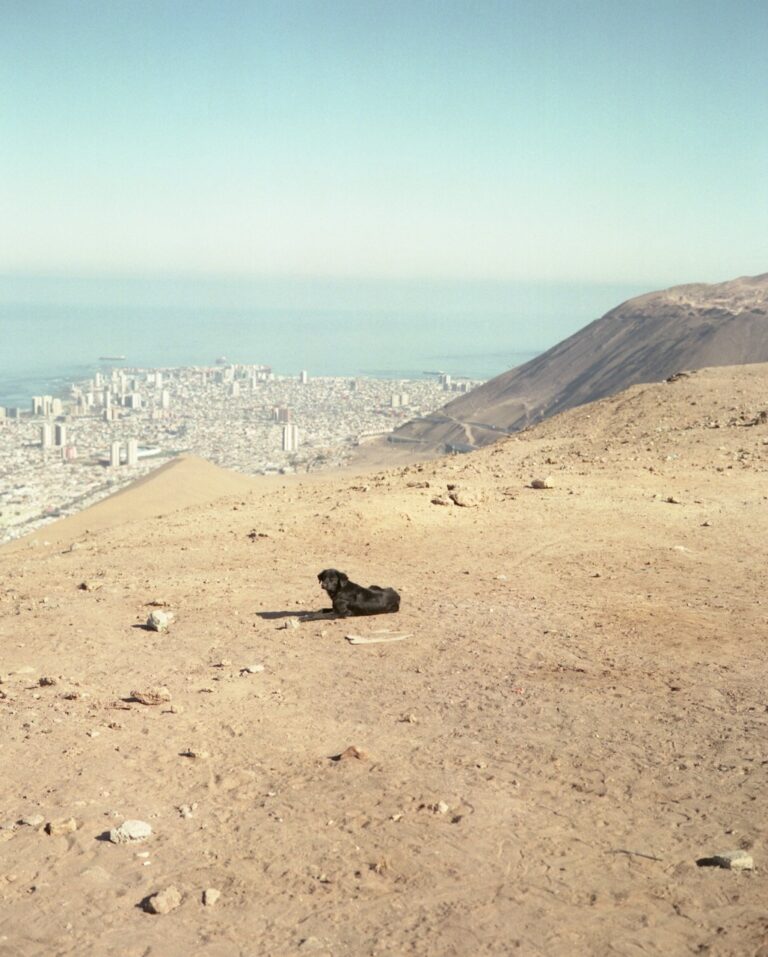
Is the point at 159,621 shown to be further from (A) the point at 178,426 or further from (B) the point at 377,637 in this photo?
(A) the point at 178,426

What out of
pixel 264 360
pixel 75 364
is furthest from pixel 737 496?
pixel 264 360

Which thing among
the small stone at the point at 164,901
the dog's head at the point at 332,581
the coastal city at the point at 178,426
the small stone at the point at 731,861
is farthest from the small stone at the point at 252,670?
the coastal city at the point at 178,426

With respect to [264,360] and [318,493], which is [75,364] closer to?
[264,360]

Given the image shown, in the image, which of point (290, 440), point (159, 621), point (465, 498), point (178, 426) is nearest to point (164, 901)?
point (159, 621)

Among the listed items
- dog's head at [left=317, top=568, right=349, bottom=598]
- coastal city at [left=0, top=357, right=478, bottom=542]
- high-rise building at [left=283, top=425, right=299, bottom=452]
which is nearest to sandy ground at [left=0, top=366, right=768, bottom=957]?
dog's head at [left=317, top=568, right=349, bottom=598]

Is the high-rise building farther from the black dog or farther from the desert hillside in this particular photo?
the black dog

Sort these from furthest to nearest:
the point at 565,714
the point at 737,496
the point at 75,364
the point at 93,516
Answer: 1. the point at 75,364
2. the point at 93,516
3. the point at 737,496
4. the point at 565,714
